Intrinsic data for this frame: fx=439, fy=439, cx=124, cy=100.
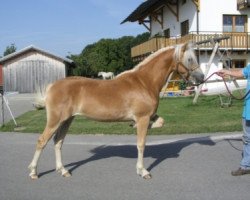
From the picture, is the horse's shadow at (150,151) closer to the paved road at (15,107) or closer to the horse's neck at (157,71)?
the horse's neck at (157,71)

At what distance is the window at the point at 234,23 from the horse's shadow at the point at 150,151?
2506 cm

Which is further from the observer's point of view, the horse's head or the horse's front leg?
the horse's head

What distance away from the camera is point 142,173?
759 cm

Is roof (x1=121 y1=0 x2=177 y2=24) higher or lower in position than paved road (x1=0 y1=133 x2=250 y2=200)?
higher

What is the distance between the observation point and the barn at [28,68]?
47.6 meters

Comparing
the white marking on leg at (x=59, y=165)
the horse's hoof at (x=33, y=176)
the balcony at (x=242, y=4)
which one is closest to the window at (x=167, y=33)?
the balcony at (x=242, y=4)

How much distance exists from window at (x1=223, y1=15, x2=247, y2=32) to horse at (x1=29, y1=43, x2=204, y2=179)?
2804 cm

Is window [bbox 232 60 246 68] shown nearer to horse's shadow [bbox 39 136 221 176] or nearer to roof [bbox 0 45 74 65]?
roof [bbox 0 45 74 65]

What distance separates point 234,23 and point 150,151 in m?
27.2

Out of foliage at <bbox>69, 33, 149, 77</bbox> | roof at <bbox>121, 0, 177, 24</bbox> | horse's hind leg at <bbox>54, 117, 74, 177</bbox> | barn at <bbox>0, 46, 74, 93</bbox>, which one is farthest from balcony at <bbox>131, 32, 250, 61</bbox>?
foliage at <bbox>69, 33, 149, 77</bbox>

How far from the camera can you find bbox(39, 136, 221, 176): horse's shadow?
897 cm

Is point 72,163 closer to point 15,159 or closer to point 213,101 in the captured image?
point 15,159

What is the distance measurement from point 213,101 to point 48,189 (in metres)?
15.3

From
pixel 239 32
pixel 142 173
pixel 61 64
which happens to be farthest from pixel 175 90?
pixel 142 173
